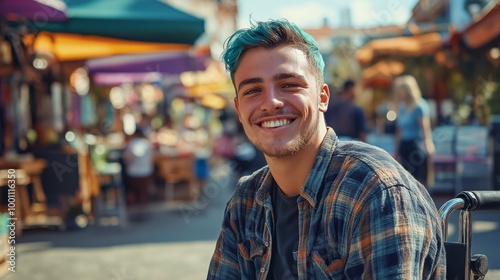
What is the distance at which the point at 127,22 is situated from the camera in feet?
21.4

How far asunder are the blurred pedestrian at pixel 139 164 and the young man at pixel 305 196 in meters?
6.54

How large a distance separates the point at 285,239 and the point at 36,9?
4977mm

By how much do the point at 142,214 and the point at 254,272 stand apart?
6.77 m

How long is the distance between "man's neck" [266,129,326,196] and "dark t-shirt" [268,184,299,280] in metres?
0.04

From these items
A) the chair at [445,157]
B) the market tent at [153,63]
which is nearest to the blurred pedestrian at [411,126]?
the chair at [445,157]

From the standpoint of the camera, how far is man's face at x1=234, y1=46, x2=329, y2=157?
191cm

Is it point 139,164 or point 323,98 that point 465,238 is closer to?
point 323,98

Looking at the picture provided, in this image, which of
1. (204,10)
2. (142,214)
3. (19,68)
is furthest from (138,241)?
(204,10)

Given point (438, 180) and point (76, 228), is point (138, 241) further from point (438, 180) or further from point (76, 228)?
point (438, 180)

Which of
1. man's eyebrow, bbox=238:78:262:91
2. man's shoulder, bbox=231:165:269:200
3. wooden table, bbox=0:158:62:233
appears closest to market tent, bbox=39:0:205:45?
wooden table, bbox=0:158:62:233

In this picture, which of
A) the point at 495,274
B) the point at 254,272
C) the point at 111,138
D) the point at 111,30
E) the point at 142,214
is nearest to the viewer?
the point at 254,272

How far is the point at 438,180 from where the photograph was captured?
897cm

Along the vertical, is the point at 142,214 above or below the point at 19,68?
below

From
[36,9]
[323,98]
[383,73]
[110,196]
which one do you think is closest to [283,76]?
[323,98]
